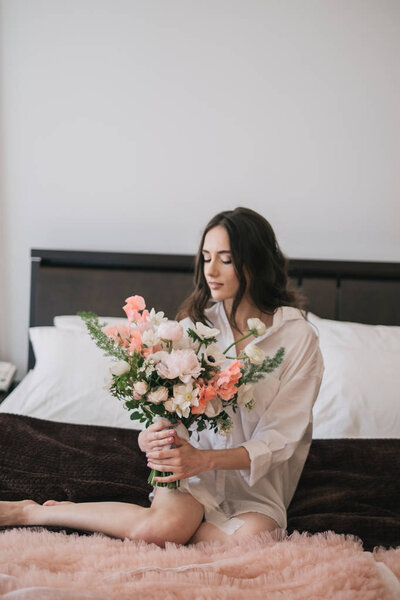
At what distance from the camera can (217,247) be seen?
1732 mm

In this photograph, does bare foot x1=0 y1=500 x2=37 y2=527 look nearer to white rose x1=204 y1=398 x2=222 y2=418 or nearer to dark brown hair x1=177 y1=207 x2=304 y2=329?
white rose x1=204 y1=398 x2=222 y2=418

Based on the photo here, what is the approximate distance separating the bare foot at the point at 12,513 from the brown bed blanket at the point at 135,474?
0.37 feet

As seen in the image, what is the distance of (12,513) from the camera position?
4.94 feet

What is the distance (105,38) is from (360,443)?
2.17 metres

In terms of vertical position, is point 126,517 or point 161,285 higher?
point 161,285

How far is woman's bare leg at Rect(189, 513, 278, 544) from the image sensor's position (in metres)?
1.47

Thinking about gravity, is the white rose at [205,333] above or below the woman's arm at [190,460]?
above

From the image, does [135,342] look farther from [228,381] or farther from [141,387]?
[228,381]

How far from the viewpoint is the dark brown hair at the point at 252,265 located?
1729 millimetres

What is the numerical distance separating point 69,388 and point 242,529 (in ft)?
3.63

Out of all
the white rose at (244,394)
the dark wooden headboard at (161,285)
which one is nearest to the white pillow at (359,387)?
the dark wooden headboard at (161,285)

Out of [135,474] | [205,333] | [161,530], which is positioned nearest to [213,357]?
[205,333]

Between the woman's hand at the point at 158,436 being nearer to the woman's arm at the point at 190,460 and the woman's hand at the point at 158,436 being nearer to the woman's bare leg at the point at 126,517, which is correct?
the woman's arm at the point at 190,460

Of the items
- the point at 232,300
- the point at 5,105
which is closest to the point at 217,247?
the point at 232,300
